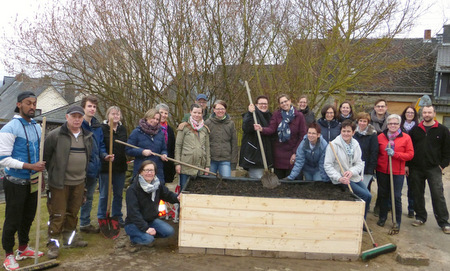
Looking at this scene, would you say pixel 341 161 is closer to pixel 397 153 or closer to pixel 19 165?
pixel 397 153

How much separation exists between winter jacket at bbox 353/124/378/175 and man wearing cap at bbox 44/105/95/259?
360 cm

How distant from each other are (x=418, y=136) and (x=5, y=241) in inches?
210

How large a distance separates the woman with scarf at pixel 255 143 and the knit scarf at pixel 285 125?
239mm

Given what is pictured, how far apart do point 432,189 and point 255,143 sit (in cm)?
Answer: 262

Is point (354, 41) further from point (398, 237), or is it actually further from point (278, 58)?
point (398, 237)

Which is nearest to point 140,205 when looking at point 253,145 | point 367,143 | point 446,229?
point 253,145

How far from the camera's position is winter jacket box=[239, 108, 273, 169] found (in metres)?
4.91

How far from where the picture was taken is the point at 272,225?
3.73 metres

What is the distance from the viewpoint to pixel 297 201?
146 inches

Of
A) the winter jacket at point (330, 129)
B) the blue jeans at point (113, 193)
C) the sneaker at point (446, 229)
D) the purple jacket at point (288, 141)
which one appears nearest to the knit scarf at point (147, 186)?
the blue jeans at point (113, 193)

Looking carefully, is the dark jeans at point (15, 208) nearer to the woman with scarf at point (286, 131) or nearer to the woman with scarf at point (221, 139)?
the woman with scarf at point (221, 139)

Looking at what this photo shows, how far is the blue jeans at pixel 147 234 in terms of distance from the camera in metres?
3.88

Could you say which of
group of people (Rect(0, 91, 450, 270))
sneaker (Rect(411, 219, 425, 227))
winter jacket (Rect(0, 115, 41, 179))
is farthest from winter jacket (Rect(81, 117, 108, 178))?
sneaker (Rect(411, 219, 425, 227))

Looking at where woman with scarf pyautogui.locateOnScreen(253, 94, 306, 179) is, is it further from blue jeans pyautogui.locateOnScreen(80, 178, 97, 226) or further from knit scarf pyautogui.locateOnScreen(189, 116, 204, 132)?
blue jeans pyautogui.locateOnScreen(80, 178, 97, 226)
